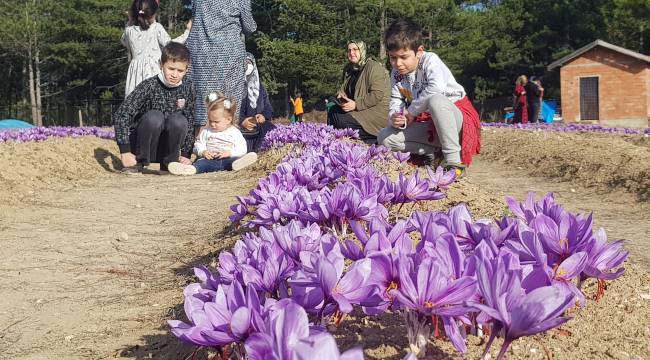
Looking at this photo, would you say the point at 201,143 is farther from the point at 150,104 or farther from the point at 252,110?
the point at 252,110

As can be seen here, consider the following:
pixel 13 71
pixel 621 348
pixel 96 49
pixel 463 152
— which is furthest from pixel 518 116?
pixel 13 71

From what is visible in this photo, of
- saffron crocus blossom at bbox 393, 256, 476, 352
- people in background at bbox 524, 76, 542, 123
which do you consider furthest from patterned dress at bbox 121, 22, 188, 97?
people in background at bbox 524, 76, 542, 123

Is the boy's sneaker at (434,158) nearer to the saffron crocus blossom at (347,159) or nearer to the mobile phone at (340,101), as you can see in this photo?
the saffron crocus blossom at (347,159)

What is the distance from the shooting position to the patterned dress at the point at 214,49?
708cm

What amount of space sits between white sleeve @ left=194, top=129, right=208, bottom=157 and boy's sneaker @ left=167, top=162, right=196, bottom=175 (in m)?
0.32

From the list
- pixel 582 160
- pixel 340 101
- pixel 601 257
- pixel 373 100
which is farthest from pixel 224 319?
pixel 582 160

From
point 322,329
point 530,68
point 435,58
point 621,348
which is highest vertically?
point 530,68

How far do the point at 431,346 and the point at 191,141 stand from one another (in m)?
5.68

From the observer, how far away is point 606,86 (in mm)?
24938

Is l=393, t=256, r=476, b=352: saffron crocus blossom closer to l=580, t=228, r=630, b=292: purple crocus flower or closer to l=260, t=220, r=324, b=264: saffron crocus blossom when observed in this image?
l=260, t=220, r=324, b=264: saffron crocus blossom

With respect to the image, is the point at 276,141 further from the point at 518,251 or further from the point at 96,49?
the point at 96,49

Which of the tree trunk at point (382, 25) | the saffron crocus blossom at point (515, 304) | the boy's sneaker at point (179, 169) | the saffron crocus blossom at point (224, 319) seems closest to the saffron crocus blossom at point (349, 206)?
the saffron crocus blossom at point (224, 319)

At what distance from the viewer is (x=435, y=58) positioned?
176 inches

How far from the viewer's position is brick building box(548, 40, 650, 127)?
24.4m
